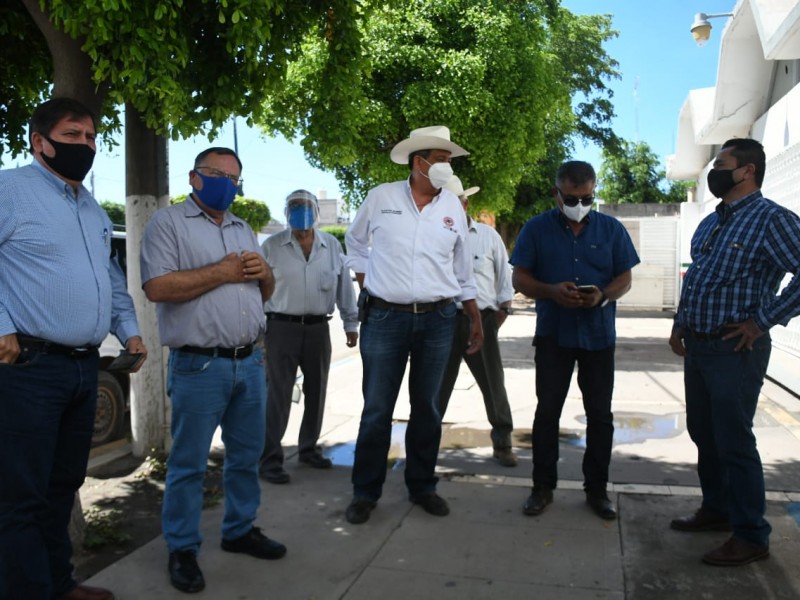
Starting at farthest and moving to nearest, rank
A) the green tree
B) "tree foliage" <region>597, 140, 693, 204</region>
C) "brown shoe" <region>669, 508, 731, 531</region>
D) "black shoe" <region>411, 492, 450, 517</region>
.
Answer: "tree foliage" <region>597, 140, 693, 204</region>
the green tree
"black shoe" <region>411, 492, 450, 517</region>
"brown shoe" <region>669, 508, 731, 531</region>

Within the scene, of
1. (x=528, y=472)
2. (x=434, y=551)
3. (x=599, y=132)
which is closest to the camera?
(x=434, y=551)

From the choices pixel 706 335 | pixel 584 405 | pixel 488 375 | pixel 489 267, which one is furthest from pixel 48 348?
pixel 489 267

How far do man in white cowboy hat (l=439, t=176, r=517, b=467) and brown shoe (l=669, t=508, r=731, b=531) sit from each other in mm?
1569

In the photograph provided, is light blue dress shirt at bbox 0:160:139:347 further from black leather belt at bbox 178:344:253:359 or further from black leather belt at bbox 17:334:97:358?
black leather belt at bbox 178:344:253:359

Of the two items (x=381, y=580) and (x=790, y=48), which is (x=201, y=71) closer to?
(x=381, y=580)

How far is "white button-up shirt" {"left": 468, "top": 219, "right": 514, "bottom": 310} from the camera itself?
572 centimetres

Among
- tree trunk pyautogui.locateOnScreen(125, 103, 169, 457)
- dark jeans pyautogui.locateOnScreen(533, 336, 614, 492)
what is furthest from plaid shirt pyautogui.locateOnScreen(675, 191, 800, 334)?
tree trunk pyautogui.locateOnScreen(125, 103, 169, 457)

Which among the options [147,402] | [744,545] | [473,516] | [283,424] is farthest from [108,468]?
[744,545]

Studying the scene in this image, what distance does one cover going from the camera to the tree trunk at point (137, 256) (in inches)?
214

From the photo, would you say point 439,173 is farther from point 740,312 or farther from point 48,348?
point 48,348

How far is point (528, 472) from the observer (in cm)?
525

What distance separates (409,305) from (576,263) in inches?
40.8

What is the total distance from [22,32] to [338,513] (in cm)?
346

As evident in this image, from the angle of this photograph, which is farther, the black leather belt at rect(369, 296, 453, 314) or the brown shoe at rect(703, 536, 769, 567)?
the black leather belt at rect(369, 296, 453, 314)
